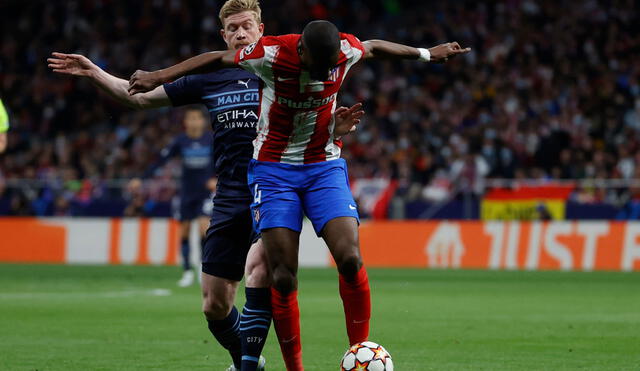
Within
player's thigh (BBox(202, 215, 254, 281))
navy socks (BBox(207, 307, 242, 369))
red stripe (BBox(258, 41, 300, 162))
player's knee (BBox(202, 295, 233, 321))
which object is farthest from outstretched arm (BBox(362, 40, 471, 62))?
navy socks (BBox(207, 307, 242, 369))

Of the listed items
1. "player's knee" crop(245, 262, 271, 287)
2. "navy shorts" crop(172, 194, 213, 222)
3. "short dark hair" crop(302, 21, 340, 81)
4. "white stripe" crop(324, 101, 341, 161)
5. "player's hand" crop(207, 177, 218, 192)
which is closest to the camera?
"short dark hair" crop(302, 21, 340, 81)

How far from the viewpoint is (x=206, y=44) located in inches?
1199

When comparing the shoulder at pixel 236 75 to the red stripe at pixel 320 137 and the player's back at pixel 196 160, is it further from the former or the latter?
the player's back at pixel 196 160

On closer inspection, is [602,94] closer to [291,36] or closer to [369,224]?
[369,224]

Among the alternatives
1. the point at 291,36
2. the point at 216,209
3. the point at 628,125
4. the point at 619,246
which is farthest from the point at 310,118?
the point at 628,125

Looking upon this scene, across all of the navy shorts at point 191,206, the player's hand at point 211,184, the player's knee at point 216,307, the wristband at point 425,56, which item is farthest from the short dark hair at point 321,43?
the navy shorts at point 191,206

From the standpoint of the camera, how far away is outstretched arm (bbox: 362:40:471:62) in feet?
20.1

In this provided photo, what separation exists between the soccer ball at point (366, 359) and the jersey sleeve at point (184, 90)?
1.88 meters

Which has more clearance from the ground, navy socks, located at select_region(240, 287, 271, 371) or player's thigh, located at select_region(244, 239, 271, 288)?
player's thigh, located at select_region(244, 239, 271, 288)

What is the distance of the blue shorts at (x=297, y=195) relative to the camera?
5.97 meters

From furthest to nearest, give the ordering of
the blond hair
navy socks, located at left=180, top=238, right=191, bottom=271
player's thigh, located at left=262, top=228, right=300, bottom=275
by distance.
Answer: navy socks, located at left=180, top=238, right=191, bottom=271 < the blond hair < player's thigh, located at left=262, top=228, right=300, bottom=275

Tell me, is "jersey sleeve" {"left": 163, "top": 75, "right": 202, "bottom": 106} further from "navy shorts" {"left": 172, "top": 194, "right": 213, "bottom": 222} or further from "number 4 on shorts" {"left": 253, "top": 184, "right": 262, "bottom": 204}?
"navy shorts" {"left": 172, "top": 194, "right": 213, "bottom": 222}


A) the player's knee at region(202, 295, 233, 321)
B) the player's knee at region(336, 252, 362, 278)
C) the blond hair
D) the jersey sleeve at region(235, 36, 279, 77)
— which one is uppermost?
the blond hair

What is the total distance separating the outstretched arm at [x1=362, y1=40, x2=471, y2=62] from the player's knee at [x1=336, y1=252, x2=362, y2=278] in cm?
112
